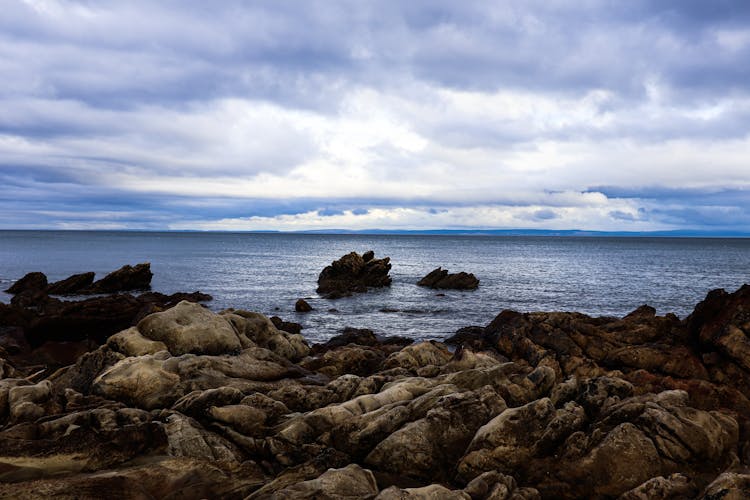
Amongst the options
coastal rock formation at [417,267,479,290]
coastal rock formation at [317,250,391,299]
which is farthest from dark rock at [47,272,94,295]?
coastal rock formation at [417,267,479,290]

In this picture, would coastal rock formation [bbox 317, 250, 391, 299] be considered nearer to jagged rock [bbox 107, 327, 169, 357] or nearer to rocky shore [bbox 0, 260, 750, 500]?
jagged rock [bbox 107, 327, 169, 357]

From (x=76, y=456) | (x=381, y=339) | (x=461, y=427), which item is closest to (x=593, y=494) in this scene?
(x=461, y=427)

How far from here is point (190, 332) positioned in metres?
19.0

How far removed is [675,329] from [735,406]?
8.16 meters

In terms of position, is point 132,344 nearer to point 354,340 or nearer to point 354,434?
point 354,434

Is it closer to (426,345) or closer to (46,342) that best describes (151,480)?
(426,345)

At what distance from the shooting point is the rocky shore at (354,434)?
9.80m

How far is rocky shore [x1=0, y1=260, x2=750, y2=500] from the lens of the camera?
9805 mm

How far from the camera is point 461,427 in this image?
1189 centimetres

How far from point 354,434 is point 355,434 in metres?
0.02

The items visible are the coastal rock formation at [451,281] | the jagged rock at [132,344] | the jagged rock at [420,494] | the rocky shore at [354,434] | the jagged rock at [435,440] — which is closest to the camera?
the jagged rock at [420,494]

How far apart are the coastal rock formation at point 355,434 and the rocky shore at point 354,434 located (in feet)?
0.12

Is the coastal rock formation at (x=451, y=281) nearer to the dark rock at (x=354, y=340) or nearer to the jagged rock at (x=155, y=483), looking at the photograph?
the dark rock at (x=354, y=340)

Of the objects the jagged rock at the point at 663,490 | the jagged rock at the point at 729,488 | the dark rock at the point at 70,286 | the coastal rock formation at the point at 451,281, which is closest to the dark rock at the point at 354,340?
the jagged rock at the point at 663,490
